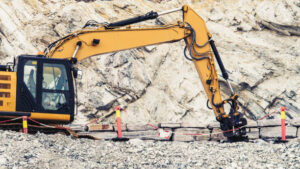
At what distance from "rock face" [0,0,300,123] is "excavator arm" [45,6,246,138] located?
588 cm

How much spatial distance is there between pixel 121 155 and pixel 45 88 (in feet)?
9.17

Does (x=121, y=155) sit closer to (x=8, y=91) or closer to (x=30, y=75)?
(x=30, y=75)

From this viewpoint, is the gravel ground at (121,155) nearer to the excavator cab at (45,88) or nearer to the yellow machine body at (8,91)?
the excavator cab at (45,88)

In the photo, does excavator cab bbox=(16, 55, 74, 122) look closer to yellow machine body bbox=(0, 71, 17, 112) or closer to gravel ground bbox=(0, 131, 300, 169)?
yellow machine body bbox=(0, 71, 17, 112)

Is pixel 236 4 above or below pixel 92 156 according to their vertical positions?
above

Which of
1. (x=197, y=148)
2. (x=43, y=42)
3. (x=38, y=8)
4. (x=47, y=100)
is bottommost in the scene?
(x=197, y=148)

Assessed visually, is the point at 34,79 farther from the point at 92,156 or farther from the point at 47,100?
the point at 92,156

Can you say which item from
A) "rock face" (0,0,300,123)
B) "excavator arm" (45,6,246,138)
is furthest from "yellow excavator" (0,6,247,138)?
"rock face" (0,0,300,123)

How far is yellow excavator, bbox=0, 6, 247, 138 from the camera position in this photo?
9.59 metres

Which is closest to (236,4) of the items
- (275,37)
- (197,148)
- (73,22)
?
(275,37)

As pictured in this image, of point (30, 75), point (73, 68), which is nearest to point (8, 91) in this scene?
point (30, 75)

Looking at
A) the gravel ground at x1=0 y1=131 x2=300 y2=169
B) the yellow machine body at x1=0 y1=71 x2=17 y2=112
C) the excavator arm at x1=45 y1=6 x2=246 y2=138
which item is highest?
the excavator arm at x1=45 y1=6 x2=246 y2=138

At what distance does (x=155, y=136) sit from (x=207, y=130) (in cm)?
146

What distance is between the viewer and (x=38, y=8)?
18.5 metres
